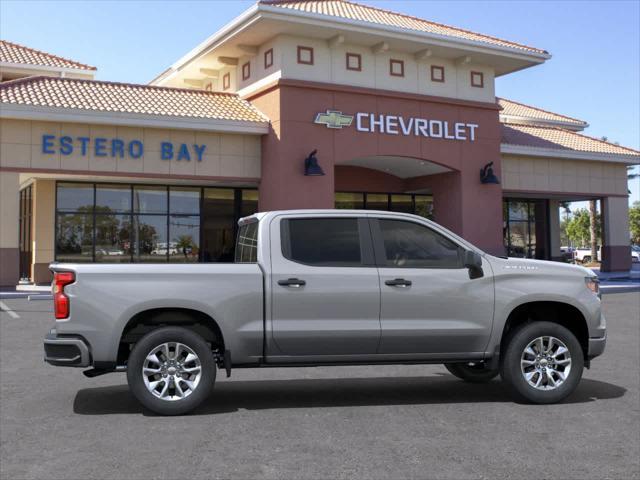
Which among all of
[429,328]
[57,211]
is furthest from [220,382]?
[57,211]

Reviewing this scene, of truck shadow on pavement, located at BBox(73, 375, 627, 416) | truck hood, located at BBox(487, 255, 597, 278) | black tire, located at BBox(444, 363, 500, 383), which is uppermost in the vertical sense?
truck hood, located at BBox(487, 255, 597, 278)

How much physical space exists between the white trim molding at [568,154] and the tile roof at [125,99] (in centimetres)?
1121

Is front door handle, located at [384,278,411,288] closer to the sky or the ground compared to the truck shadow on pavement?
closer to the sky

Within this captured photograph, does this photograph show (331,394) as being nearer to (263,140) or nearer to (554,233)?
(263,140)

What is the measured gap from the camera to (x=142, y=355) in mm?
6805

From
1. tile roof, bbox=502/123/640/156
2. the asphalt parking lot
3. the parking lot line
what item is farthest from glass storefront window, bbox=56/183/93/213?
the asphalt parking lot

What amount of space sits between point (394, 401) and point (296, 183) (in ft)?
56.6

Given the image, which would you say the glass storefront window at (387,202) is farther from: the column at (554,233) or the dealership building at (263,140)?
the column at (554,233)

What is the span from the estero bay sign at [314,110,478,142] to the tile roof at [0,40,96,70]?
15.7m

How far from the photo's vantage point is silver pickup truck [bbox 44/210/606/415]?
6852 mm

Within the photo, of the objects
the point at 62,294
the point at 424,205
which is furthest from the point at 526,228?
the point at 62,294

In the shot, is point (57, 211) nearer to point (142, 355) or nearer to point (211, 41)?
point (211, 41)

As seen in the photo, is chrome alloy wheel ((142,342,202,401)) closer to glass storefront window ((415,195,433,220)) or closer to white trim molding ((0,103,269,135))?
white trim molding ((0,103,269,135))

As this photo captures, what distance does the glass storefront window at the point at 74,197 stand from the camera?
85.7ft
